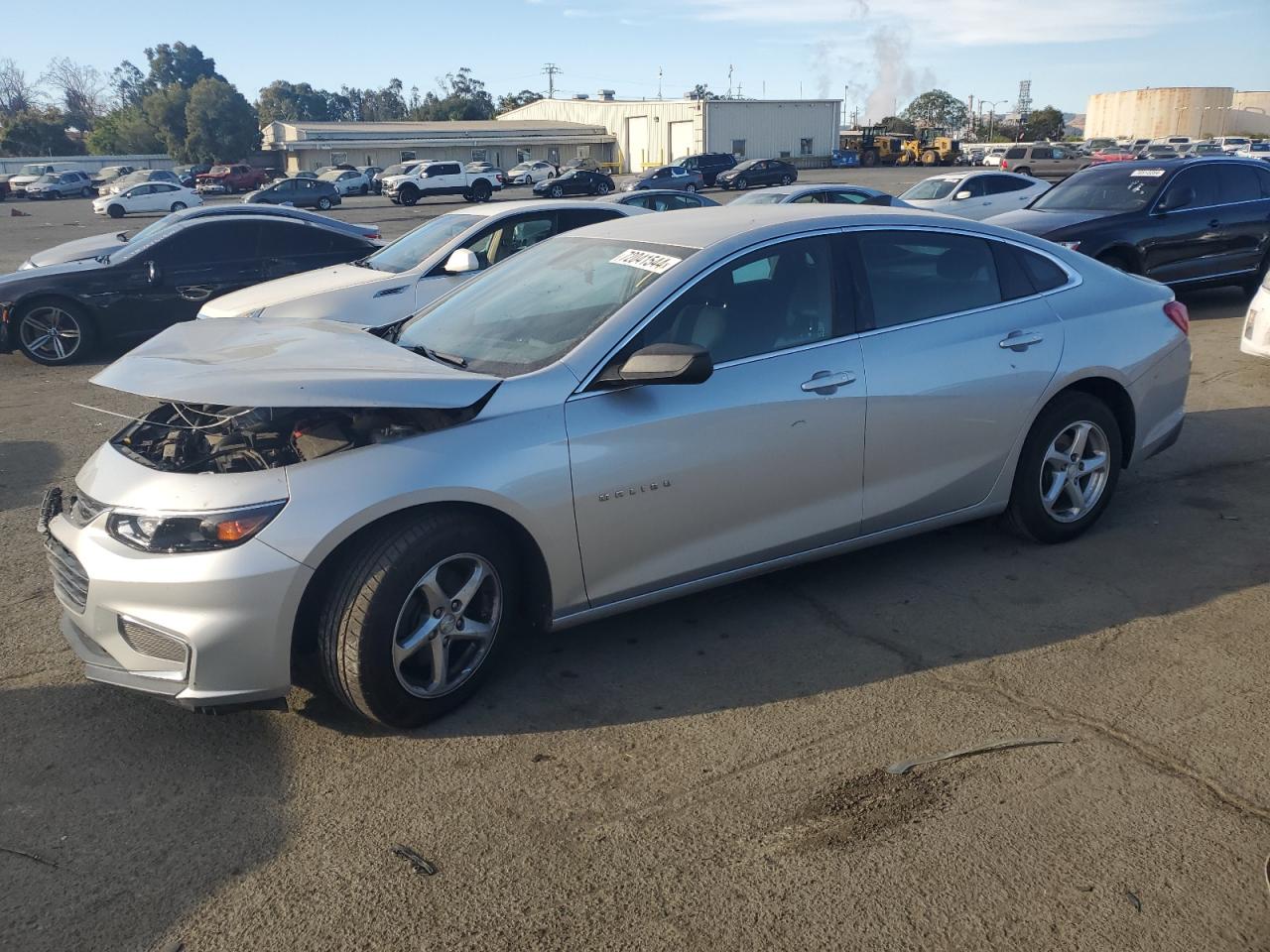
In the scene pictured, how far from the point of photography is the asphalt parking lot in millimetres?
2676

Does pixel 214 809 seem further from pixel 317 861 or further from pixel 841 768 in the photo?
pixel 841 768

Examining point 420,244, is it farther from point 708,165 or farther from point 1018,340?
point 708,165

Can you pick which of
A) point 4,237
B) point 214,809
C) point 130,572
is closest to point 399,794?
point 214,809

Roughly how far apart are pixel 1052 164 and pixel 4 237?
38310mm

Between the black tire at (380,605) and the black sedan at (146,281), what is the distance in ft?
27.4

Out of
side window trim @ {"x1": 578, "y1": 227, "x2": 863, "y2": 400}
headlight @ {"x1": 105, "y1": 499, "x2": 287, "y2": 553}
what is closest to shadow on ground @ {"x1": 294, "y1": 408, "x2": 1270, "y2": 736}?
headlight @ {"x1": 105, "y1": 499, "x2": 287, "y2": 553}

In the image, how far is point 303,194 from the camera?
42.1 metres

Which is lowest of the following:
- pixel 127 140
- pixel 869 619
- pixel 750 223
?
pixel 869 619

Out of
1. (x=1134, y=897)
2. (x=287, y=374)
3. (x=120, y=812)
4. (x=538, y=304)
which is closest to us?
(x=1134, y=897)

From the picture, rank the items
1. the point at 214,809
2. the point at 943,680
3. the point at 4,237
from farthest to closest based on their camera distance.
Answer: the point at 4,237
the point at 943,680
the point at 214,809

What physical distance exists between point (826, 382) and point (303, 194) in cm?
4202

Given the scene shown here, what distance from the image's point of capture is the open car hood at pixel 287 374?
3.32 m

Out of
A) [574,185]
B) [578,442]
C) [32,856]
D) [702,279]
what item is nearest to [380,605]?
[578,442]

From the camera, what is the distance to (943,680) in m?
3.82
